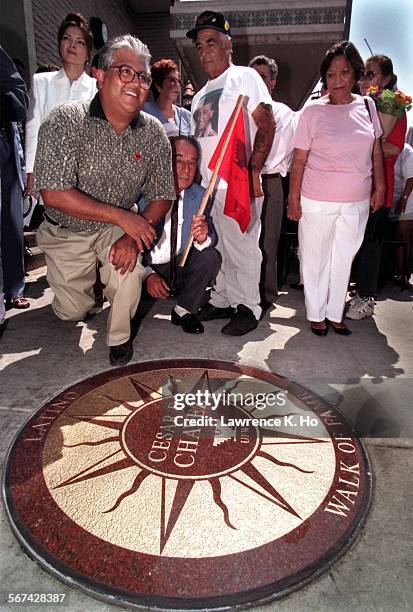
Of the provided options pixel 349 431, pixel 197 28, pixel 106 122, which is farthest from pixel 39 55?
pixel 349 431

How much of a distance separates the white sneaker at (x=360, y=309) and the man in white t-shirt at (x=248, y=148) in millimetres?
803

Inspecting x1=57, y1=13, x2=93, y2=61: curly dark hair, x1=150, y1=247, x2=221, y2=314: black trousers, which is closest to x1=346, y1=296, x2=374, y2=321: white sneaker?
x1=150, y1=247, x2=221, y2=314: black trousers

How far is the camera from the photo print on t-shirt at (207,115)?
2.77 meters

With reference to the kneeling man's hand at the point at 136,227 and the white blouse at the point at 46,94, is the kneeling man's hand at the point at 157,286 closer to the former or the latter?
the kneeling man's hand at the point at 136,227

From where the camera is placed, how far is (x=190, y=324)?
9.29 ft

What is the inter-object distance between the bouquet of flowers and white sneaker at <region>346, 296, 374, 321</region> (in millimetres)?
1228

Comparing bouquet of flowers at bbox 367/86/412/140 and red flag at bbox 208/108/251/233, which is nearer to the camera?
red flag at bbox 208/108/251/233

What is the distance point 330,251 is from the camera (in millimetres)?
2896

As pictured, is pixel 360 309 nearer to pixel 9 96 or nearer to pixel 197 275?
pixel 197 275

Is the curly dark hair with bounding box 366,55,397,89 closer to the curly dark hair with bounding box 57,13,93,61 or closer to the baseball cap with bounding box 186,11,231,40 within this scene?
the baseball cap with bounding box 186,11,231,40

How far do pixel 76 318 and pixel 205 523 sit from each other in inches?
75.0

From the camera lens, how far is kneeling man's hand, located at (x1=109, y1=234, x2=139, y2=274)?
2.33 meters

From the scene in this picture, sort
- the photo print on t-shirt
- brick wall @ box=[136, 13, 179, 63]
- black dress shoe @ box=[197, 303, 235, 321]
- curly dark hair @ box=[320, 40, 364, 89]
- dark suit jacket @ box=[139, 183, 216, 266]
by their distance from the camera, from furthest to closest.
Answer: brick wall @ box=[136, 13, 179, 63] → black dress shoe @ box=[197, 303, 235, 321] → dark suit jacket @ box=[139, 183, 216, 266] → the photo print on t-shirt → curly dark hair @ box=[320, 40, 364, 89]

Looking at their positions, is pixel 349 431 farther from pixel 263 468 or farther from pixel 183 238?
pixel 183 238
